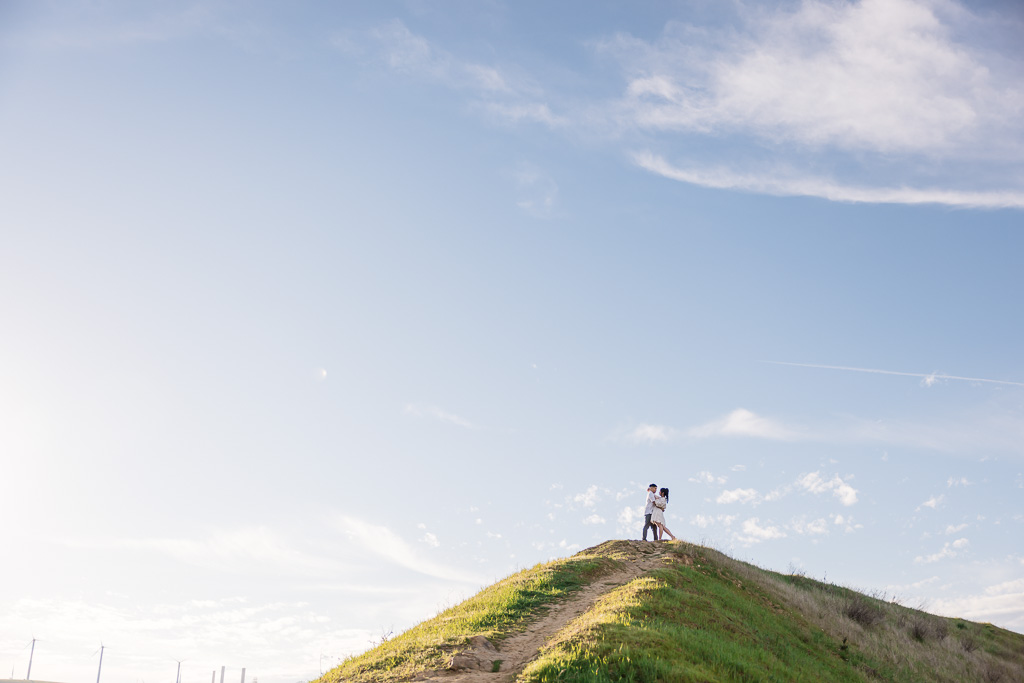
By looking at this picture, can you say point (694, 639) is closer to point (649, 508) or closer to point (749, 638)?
point (749, 638)

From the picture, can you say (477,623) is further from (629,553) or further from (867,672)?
(867,672)

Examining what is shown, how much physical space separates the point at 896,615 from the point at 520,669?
29.6 meters

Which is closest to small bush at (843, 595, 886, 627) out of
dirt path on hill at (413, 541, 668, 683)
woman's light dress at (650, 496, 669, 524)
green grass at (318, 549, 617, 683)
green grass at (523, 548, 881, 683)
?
green grass at (523, 548, 881, 683)

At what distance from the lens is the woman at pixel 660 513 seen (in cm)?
3019

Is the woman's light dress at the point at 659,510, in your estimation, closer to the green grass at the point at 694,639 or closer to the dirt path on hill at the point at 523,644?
the green grass at the point at 694,639

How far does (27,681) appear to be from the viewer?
387 feet

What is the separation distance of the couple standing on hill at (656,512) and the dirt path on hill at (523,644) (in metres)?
5.51

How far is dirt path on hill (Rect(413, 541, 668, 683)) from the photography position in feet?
48.4

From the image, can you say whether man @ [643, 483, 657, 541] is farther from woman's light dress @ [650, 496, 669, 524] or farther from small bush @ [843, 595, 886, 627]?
small bush @ [843, 595, 886, 627]

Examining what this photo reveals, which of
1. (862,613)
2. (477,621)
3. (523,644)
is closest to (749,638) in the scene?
(523,644)

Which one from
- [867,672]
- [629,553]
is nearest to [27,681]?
[629,553]

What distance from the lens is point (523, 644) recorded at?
17.0 meters

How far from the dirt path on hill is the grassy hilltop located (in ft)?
0.15

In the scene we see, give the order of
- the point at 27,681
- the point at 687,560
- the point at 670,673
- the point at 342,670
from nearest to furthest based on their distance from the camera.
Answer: the point at 670,673 < the point at 342,670 < the point at 687,560 < the point at 27,681
